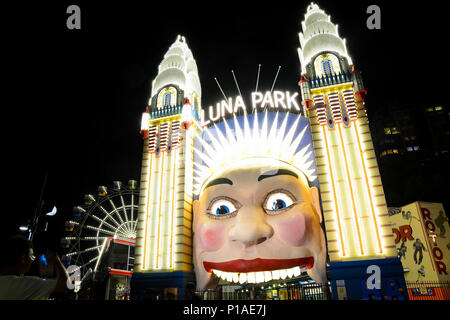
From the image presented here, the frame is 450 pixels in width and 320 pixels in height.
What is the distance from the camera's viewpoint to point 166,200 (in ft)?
55.4

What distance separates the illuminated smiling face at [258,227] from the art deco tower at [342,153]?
2.89 ft

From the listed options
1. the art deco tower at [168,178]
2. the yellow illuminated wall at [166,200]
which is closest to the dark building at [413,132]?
the art deco tower at [168,178]

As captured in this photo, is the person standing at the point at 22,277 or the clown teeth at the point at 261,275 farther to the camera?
the clown teeth at the point at 261,275

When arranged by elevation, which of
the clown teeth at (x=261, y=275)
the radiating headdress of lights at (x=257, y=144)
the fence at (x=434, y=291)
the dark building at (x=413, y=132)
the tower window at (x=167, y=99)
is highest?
the dark building at (x=413, y=132)

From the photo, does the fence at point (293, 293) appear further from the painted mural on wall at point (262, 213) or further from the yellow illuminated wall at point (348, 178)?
the yellow illuminated wall at point (348, 178)

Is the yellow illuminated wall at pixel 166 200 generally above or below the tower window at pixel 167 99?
below

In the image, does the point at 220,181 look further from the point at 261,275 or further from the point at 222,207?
the point at 261,275

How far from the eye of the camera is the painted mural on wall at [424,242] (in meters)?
17.3

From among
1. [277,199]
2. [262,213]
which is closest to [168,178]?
[262,213]

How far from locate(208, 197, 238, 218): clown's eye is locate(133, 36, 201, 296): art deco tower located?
2995 mm

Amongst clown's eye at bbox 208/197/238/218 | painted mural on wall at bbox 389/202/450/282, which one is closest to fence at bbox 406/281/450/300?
painted mural on wall at bbox 389/202/450/282

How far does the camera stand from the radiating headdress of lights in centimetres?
1522

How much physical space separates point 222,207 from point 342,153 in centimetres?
637

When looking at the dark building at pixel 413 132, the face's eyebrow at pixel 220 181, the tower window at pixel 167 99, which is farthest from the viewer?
the dark building at pixel 413 132
